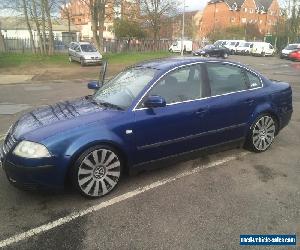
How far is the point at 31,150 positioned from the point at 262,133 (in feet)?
12.0

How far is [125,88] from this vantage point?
4848mm

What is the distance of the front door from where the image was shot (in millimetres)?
4410

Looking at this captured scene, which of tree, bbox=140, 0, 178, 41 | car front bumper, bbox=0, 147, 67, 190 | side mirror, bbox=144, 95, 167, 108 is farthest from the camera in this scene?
tree, bbox=140, 0, 178, 41

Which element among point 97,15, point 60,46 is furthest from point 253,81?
point 60,46

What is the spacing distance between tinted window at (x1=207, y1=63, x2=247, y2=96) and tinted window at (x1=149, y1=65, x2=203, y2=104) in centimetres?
22

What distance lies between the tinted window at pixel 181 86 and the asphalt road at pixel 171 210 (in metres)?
0.93

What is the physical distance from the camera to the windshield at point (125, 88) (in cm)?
459

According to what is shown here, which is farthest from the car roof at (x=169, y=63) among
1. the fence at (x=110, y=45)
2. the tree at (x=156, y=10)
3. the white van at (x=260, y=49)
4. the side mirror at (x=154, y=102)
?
the white van at (x=260, y=49)

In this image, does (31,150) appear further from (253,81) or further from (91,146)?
(253,81)

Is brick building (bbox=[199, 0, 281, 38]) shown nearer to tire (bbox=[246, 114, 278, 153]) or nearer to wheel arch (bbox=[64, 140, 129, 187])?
tire (bbox=[246, 114, 278, 153])

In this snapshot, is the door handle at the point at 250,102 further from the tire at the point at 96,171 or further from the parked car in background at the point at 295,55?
the parked car in background at the point at 295,55

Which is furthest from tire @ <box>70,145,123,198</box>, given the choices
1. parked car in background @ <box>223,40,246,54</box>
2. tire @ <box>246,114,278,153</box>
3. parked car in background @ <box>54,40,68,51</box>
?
parked car in background @ <box>223,40,246,54</box>

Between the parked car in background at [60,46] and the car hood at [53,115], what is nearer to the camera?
the car hood at [53,115]

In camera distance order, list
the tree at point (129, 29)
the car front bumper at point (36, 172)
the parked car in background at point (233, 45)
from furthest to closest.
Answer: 1. the tree at point (129, 29)
2. the parked car in background at point (233, 45)
3. the car front bumper at point (36, 172)
